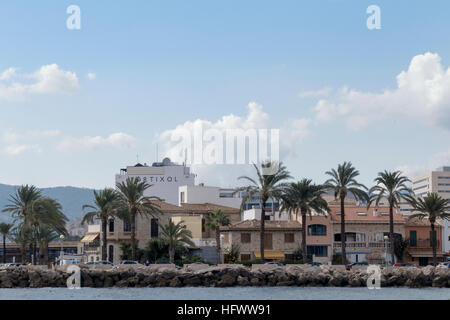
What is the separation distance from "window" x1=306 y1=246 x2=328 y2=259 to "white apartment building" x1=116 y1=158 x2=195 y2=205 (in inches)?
1900

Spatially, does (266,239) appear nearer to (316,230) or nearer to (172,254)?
(316,230)

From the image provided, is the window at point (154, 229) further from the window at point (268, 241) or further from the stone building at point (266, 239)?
the window at point (268, 241)

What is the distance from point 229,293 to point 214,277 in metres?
7.78

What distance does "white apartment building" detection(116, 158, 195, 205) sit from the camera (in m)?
128

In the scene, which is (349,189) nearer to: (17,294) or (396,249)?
(396,249)

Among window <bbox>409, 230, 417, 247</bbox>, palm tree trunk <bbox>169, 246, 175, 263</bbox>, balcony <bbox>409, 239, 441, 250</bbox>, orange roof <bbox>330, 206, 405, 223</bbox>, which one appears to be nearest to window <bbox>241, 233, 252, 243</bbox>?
palm tree trunk <bbox>169, 246, 175, 263</bbox>

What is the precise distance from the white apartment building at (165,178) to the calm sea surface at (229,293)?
234 feet

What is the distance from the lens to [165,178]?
131000mm

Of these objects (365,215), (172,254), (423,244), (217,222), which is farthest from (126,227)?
(423,244)

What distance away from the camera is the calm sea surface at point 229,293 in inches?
1917

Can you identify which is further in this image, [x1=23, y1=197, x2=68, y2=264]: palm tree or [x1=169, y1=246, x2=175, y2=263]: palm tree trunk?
[x1=23, y1=197, x2=68, y2=264]: palm tree

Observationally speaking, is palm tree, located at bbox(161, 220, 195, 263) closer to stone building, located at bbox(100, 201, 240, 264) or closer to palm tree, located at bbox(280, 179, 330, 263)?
stone building, located at bbox(100, 201, 240, 264)

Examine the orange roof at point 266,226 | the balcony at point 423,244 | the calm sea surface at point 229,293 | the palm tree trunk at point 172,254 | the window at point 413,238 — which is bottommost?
the calm sea surface at point 229,293

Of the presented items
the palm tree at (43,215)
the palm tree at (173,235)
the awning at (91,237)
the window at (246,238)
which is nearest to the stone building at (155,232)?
the window at (246,238)
